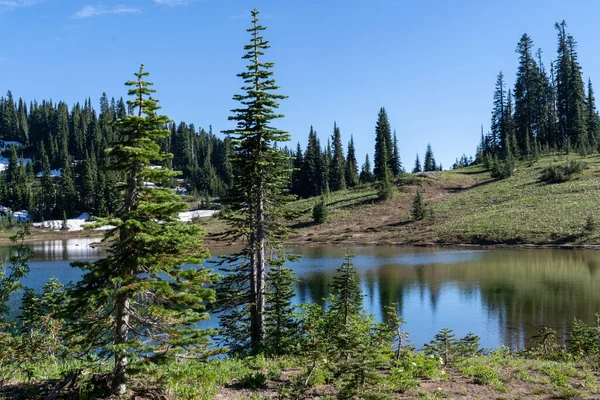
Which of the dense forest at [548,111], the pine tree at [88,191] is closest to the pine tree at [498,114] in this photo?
Answer: the dense forest at [548,111]

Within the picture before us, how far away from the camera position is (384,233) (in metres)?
71.7

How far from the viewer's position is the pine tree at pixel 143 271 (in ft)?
29.8

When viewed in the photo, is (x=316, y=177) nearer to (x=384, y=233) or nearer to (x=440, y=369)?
(x=384, y=233)

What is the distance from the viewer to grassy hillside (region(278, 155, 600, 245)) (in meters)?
59.8

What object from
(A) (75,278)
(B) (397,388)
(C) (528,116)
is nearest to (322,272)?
(A) (75,278)

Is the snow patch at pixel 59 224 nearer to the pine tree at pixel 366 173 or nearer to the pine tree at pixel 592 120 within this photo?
the pine tree at pixel 366 173

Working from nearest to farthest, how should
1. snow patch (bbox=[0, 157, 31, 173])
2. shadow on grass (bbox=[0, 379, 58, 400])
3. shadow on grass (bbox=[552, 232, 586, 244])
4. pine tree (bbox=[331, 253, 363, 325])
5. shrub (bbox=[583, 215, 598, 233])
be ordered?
1. shadow on grass (bbox=[0, 379, 58, 400])
2. pine tree (bbox=[331, 253, 363, 325])
3. shadow on grass (bbox=[552, 232, 586, 244])
4. shrub (bbox=[583, 215, 598, 233])
5. snow patch (bbox=[0, 157, 31, 173])

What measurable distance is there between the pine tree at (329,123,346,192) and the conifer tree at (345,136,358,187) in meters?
1.26

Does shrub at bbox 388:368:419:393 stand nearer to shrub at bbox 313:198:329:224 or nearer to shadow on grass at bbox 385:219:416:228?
shadow on grass at bbox 385:219:416:228

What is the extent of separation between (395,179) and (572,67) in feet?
153

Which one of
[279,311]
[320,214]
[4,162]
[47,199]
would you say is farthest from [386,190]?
[4,162]

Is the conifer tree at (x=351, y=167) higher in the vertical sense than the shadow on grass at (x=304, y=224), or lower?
higher

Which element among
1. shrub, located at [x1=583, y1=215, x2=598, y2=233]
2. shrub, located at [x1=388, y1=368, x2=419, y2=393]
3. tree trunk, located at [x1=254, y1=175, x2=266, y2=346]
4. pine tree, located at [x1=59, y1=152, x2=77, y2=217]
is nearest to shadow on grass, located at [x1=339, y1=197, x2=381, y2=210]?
shrub, located at [x1=583, y1=215, x2=598, y2=233]

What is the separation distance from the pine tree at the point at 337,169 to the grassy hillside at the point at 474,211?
42.5 feet
